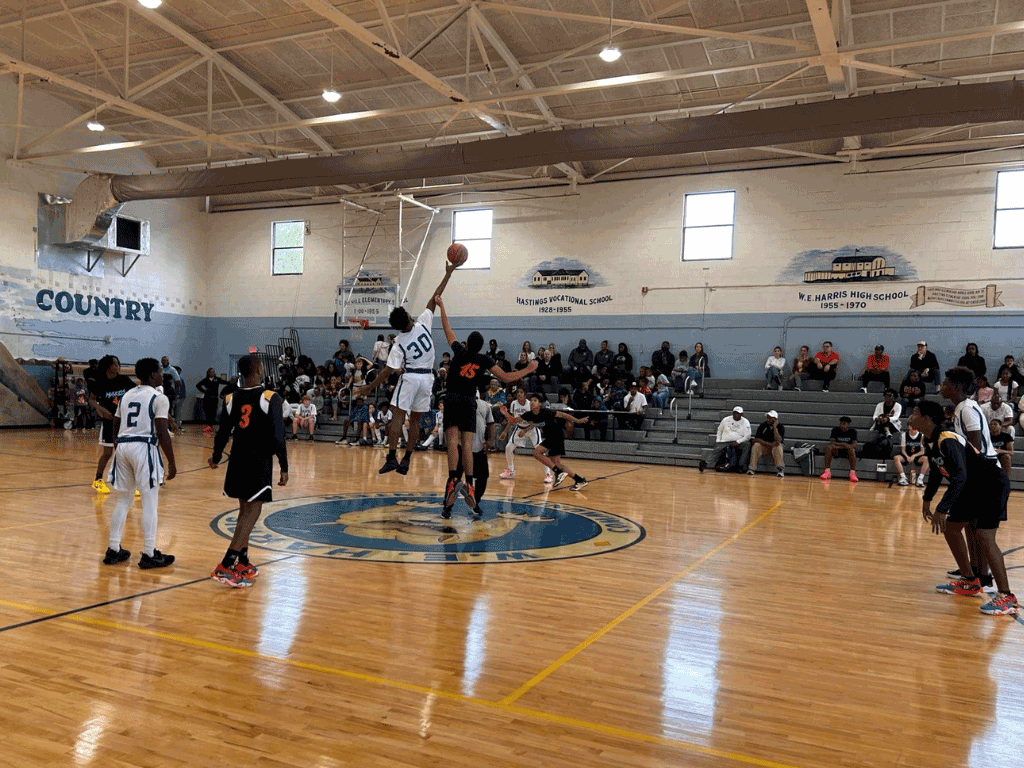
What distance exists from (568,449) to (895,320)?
8.06m

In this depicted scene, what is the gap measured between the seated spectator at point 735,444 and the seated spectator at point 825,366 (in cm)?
319

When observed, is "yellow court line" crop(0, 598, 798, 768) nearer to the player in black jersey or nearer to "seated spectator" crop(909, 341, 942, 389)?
the player in black jersey

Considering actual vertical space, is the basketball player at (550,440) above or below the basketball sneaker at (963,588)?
above

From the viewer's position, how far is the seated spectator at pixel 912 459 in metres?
13.9

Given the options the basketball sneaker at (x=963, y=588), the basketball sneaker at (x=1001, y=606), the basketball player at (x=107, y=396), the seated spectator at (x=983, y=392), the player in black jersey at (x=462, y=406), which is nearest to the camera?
the basketball sneaker at (x=1001, y=606)

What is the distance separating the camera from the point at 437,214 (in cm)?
2294

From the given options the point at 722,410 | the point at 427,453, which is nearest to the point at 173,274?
the point at 427,453

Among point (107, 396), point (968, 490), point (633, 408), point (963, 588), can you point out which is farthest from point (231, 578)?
point (633, 408)

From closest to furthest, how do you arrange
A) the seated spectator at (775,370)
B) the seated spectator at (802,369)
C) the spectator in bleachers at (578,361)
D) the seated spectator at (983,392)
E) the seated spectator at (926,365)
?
the seated spectator at (983,392), the seated spectator at (926,365), the seated spectator at (802,369), the seated spectator at (775,370), the spectator in bleachers at (578,361)

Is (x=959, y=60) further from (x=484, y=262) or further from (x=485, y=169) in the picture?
(x=484, y=262)

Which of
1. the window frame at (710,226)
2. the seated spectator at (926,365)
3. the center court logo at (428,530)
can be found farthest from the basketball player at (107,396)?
the seated spectator at (926,365)

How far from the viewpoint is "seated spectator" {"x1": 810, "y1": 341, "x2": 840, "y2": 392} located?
17812mm

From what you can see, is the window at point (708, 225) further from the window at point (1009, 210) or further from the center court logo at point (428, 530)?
the center court logo at point (428, 530)

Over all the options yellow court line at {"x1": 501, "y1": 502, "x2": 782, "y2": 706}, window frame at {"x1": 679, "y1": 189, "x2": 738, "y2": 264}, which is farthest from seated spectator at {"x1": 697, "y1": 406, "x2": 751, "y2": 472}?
yellow court line at {"x1": 501, "y1": 502, "x2": 782, "y2": 706}
